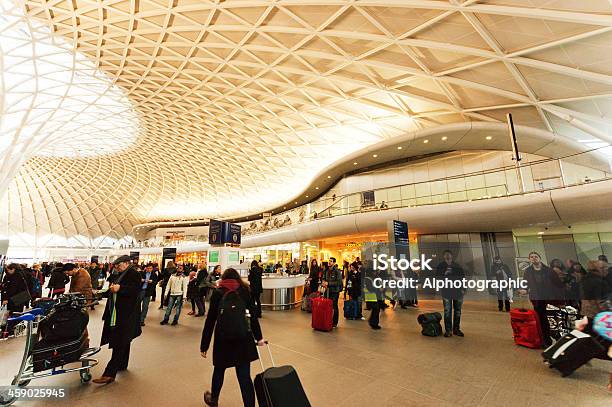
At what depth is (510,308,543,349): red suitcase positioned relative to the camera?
5793mm

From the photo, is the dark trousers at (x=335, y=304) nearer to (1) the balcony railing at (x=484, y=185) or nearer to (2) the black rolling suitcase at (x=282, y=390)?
(2) the black rolling suitcase at (x=282, y=390)

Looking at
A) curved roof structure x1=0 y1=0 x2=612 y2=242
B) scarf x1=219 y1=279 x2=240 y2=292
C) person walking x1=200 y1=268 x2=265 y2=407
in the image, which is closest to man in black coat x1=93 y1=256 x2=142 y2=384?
person walking x1=200 y1=268 x2=265 y2=407

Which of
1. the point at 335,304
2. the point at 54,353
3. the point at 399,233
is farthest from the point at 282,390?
the point at 399,233

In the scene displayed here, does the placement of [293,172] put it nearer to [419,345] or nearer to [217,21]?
[217,21]

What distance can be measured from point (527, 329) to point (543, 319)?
15.6 inches

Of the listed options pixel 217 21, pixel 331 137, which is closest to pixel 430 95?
pixel 331 137

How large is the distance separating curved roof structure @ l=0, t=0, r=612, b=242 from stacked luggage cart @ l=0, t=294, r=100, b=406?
11.3 metres

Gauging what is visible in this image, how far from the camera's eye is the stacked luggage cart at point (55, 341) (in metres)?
3.85

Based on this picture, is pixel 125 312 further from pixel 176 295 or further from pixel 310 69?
pixel 310 69

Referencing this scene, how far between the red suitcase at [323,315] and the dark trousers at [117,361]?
15.2ft

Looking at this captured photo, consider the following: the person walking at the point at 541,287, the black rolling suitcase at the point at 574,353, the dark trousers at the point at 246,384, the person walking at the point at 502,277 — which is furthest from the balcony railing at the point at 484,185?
the dark trousers at the point at 246,384

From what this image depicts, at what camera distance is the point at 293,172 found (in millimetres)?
29562

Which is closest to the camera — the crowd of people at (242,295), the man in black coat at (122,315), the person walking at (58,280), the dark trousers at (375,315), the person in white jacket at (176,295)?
the crowd of people at (242,295)

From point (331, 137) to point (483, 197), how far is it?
1197 centimetres
